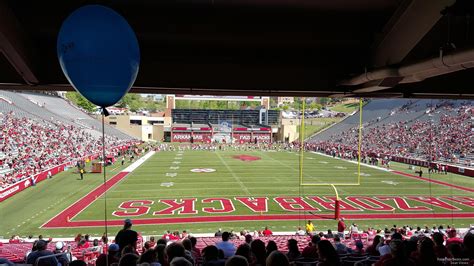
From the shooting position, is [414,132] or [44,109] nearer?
[414,132]

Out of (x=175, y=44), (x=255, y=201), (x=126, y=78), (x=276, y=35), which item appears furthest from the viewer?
(x=255, y=201)

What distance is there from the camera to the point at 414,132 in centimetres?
3888

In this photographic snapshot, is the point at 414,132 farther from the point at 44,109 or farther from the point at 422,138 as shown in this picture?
the point at 44,109

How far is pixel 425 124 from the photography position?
37844 mm

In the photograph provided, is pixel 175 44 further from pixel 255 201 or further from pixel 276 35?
pixel 255 201

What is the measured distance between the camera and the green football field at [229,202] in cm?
1512

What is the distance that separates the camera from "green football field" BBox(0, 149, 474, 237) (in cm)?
1512

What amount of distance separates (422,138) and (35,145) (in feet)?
125

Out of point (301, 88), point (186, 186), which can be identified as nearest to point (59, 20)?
point (301, 88)

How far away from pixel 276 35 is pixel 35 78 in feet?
14.1

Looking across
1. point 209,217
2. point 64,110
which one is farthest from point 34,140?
point 209,217

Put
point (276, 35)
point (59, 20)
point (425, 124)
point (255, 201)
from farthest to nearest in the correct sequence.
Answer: point (425, 124) < point (255, 201) < point (276, 35) < point (59, 20)

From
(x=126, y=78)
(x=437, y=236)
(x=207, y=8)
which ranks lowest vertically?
(x=437, y=236)

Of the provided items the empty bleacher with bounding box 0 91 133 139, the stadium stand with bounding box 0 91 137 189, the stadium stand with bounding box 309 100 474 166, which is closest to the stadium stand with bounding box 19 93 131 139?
the empty bleacher with bounding box 0 91 133 139
